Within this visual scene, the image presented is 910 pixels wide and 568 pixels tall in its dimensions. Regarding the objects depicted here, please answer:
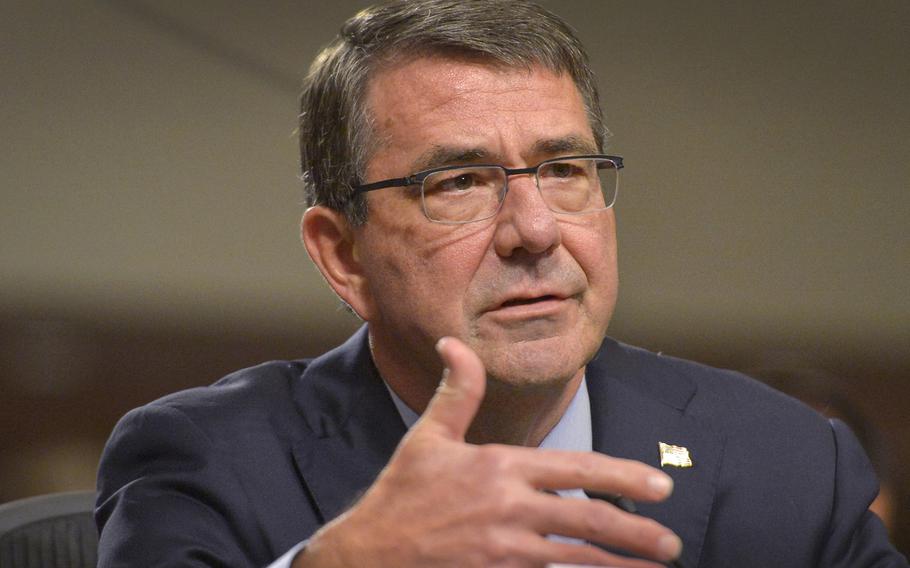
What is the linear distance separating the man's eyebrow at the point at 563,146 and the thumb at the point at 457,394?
0.67 m

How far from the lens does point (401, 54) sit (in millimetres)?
1942

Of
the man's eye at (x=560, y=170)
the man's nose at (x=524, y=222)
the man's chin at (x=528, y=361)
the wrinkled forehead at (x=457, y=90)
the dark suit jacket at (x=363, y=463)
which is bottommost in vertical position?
the dark suit jacket at (x=363, y=463)

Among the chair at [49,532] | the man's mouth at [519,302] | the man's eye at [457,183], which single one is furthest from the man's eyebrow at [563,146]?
the chair at [49,532]

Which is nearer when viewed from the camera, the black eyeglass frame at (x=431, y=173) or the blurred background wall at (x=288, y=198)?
the black eyeglass frame at (x=431, y=173)

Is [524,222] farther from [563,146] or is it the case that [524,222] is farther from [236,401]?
[236,401]

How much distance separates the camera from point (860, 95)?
17.4 ft

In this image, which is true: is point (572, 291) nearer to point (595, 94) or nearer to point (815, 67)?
point (595, 94)

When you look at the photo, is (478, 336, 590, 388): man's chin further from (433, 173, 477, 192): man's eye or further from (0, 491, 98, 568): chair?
(0, 491, 98, 568): chair

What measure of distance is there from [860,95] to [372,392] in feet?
13.3

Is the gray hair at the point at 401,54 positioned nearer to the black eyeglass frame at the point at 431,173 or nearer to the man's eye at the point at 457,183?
the black eyeglass frame at the point at 431,173

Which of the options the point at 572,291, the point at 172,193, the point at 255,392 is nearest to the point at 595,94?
the point at 572,291

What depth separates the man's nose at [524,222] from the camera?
1739 millimetres

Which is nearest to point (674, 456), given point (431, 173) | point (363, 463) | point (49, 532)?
point (363, 463)

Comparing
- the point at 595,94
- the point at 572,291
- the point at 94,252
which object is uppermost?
the point at 595,94
